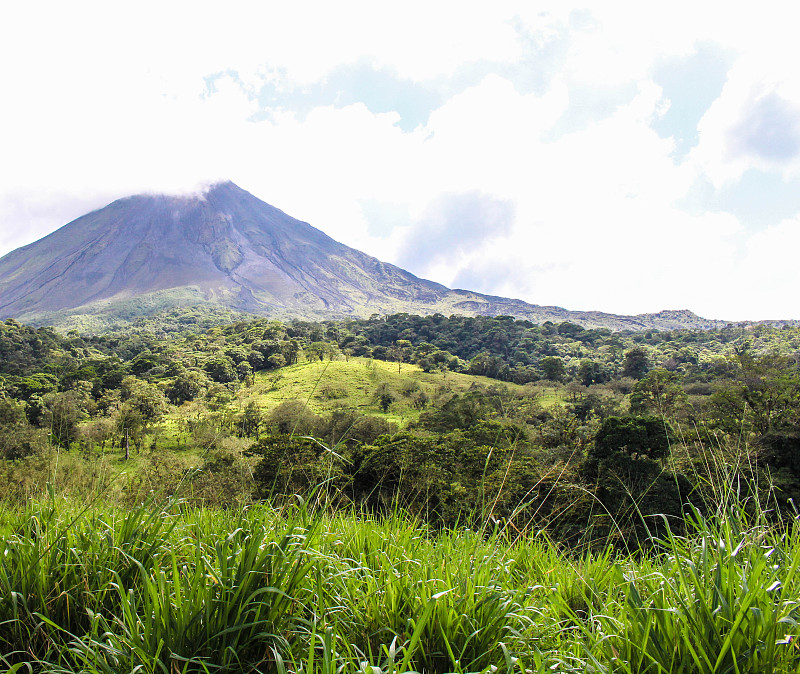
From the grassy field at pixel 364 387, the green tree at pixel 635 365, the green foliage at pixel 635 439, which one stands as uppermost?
the green tree at pixel 635 365

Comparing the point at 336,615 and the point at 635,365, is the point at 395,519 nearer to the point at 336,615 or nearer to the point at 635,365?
the point at 336,615

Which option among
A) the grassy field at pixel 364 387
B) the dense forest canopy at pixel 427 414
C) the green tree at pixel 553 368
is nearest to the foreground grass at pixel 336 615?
the dense forest canopy at pixel 427 414

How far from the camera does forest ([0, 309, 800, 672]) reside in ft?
4.91

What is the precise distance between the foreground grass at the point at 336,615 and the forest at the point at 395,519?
0.5 inches

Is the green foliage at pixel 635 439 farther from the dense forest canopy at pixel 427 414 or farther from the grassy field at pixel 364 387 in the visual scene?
the grassy field at pixel 364 387

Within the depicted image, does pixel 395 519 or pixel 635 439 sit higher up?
pixel 395 519

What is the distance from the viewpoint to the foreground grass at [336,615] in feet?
4.53

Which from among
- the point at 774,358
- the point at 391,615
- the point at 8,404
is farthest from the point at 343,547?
the point at 8,404

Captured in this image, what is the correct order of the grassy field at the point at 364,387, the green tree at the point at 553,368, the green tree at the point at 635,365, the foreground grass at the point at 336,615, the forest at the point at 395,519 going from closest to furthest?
the foreground grass at the point at 336,615 < the forest at the point at 395,519 < the grassy field at the point at 364,387 < the green tree at the point at 635,365 < the green tree at the point at 553,368

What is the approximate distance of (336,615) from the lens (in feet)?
5.42

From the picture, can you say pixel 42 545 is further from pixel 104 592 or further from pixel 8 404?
pixel 8 404

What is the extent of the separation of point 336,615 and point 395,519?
1.13 meters

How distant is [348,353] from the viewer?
88125mm

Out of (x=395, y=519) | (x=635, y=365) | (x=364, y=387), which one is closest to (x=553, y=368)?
(x=635, y=365)
